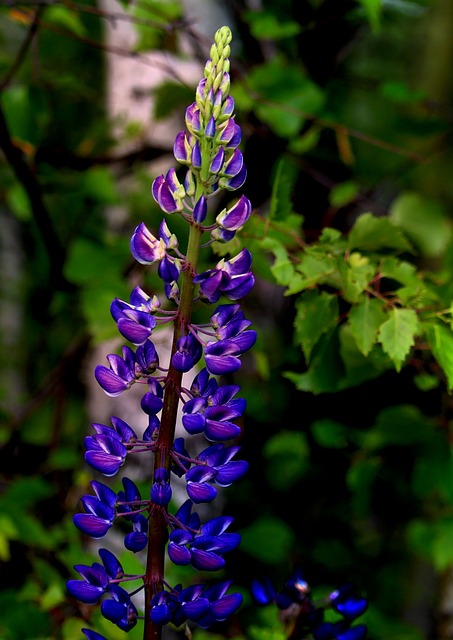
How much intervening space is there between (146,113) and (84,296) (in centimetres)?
50

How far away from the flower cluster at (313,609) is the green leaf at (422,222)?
3.36 ft

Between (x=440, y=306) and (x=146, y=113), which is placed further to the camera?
(x=146, y=113)

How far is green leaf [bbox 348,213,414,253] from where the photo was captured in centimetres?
92

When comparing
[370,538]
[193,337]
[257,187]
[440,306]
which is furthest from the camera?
[370,538]

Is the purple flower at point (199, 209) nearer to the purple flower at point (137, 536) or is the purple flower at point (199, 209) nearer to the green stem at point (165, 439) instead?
the green stem at point (165, 439)

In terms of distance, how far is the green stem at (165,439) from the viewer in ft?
1.98

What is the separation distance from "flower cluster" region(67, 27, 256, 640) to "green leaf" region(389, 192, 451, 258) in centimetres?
110


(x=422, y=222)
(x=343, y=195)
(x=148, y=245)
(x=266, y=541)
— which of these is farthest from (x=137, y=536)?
(x=422, y=222)

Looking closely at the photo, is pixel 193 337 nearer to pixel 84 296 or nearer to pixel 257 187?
pixel 84 296

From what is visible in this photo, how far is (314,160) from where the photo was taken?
1.90 metres

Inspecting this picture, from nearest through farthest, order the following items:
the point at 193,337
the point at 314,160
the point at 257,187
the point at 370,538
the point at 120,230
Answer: the point at 193,337, the point at 257,187, the point at 120,230, the point at 314,160, the point at 370,538

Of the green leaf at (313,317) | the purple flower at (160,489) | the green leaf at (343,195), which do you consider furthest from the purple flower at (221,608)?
the green leaf at (343,195)

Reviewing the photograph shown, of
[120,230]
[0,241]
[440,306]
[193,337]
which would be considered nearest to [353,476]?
[440,306]

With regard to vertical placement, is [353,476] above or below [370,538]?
above
